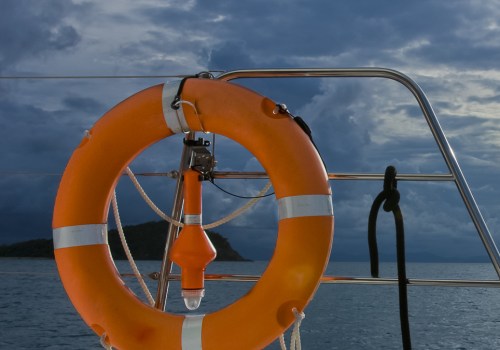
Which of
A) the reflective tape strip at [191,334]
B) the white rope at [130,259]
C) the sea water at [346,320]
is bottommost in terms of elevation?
the sea water at [346,320]

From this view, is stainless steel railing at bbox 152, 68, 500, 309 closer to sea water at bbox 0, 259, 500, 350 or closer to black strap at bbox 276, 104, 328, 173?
black strap at bbox 276, 104, 328, 173

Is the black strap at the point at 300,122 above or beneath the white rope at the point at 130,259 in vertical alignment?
above

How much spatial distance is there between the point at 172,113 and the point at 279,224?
474mm

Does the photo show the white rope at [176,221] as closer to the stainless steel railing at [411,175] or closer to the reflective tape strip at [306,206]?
the stainless steel railing at [411,175]

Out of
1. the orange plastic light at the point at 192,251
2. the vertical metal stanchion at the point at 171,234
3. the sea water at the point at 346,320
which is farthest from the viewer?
the sea water at the point at 346,320

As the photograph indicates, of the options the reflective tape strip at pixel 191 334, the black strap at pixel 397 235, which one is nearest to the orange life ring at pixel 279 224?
the reflective tape strip at pixel 191 334

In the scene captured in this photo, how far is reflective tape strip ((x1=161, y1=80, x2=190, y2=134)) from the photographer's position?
2.27 m

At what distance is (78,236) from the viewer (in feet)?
7.39

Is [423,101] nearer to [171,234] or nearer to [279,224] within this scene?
[279,224]

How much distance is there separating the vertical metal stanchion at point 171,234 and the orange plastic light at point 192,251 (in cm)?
13

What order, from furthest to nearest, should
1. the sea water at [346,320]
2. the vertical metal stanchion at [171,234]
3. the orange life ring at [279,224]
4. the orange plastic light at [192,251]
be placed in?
the sea water at [346,320] → the vertical metal stanchion at [171,234] → the orange plastic light at [192,251] → the orange life ring at [279,224]

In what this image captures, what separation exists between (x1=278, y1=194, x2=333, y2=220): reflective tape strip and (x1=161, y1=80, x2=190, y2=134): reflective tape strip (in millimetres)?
396

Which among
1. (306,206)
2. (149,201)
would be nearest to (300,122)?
(306,206)

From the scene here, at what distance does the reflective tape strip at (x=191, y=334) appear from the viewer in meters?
2.14
